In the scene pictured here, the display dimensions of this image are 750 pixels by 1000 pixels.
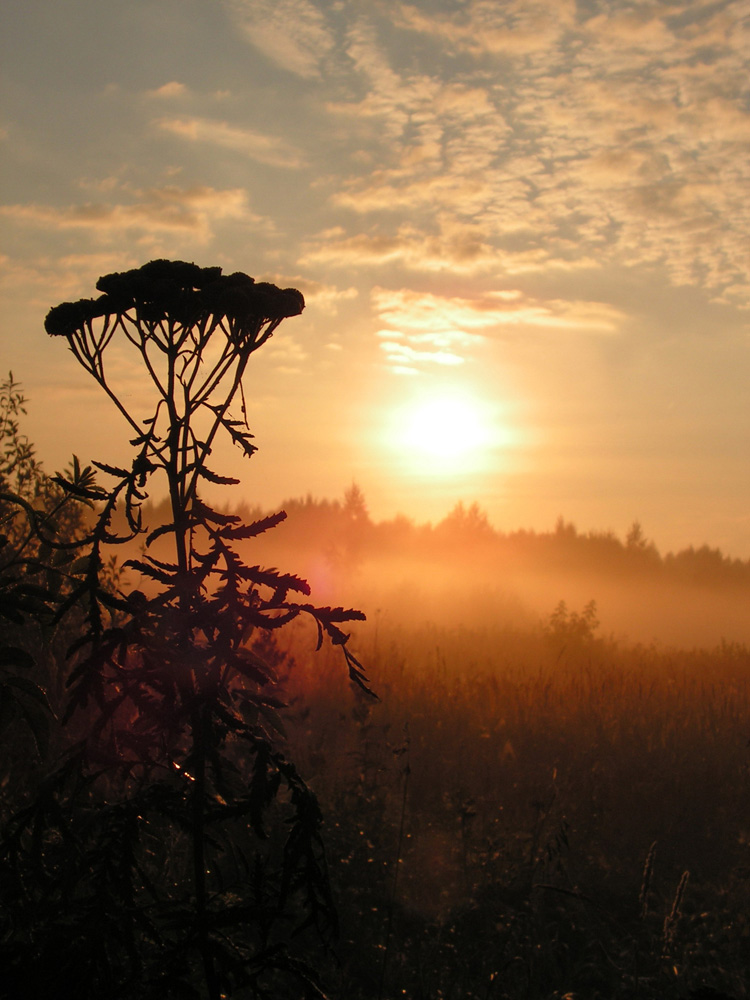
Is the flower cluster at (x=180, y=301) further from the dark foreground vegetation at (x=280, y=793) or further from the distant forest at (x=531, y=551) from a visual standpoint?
the distant forest at (x=531, y=551)

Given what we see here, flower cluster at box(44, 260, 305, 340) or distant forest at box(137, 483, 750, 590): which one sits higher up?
flower cluster at box(44, 260, 305, 340)

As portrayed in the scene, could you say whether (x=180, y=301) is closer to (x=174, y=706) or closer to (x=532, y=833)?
(x=174, y=706)

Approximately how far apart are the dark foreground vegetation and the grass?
0.03 metres

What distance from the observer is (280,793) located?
5.98 m

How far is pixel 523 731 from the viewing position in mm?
7844

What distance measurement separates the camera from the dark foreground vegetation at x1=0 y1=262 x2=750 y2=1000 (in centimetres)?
194

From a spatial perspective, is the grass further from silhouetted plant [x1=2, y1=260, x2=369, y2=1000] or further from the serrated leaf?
the serrated leaf

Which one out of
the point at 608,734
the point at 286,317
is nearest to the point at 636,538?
the point at 608,734

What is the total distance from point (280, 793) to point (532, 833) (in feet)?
6.30

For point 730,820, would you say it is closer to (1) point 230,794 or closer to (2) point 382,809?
(2) point 382,809

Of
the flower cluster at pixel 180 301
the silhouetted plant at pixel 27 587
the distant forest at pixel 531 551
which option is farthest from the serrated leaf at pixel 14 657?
the distant forest at pixel 531 551

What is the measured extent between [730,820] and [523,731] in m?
1.98

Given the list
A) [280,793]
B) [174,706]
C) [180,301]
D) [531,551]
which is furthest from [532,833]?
[531,551]

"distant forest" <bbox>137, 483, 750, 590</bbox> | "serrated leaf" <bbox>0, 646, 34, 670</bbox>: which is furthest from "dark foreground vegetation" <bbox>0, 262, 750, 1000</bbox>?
"distant forest" <bbox>137, 483, 750, 590</bbox>
